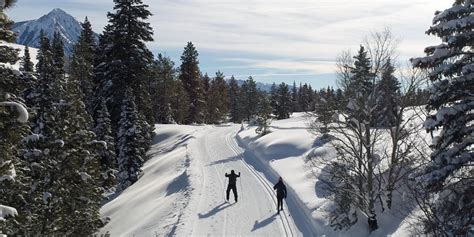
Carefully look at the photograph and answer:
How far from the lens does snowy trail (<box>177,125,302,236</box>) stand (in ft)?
61.5

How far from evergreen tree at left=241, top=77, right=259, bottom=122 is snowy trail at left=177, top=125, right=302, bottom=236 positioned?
199 feet

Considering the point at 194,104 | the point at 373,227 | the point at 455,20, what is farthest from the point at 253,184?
the point at 194,104

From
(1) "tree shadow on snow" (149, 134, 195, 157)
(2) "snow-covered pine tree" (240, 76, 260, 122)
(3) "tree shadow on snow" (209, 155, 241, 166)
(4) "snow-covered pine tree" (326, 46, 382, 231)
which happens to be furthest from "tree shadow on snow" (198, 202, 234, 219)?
(2) "snow-covered pine tree" (240, 76, 260, 122)

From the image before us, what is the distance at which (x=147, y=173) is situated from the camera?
36.0 meters

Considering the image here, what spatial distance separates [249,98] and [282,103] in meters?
9.21

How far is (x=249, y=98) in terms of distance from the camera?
98312 millimetres

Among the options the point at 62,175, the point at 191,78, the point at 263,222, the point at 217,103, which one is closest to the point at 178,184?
the point at 263,222

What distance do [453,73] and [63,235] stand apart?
1523 cm

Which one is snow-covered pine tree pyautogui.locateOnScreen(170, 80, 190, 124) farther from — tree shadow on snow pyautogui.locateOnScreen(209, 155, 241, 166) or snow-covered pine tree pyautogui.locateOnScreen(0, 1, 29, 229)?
snow-covered pine tree pyautogui.locateOnScreen(0, 1, 29, 229)

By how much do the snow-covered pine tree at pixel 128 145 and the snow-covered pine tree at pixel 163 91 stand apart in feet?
89.3

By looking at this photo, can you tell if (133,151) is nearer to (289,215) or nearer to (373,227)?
(289,215)

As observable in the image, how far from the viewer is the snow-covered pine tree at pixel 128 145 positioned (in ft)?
113

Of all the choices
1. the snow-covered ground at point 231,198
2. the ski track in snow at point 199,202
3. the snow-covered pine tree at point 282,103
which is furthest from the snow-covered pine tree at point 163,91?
the snow-covered pine tree at point 282,103

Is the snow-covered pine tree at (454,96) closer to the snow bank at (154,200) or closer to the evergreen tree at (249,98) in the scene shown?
the snow bank at (154,200)
